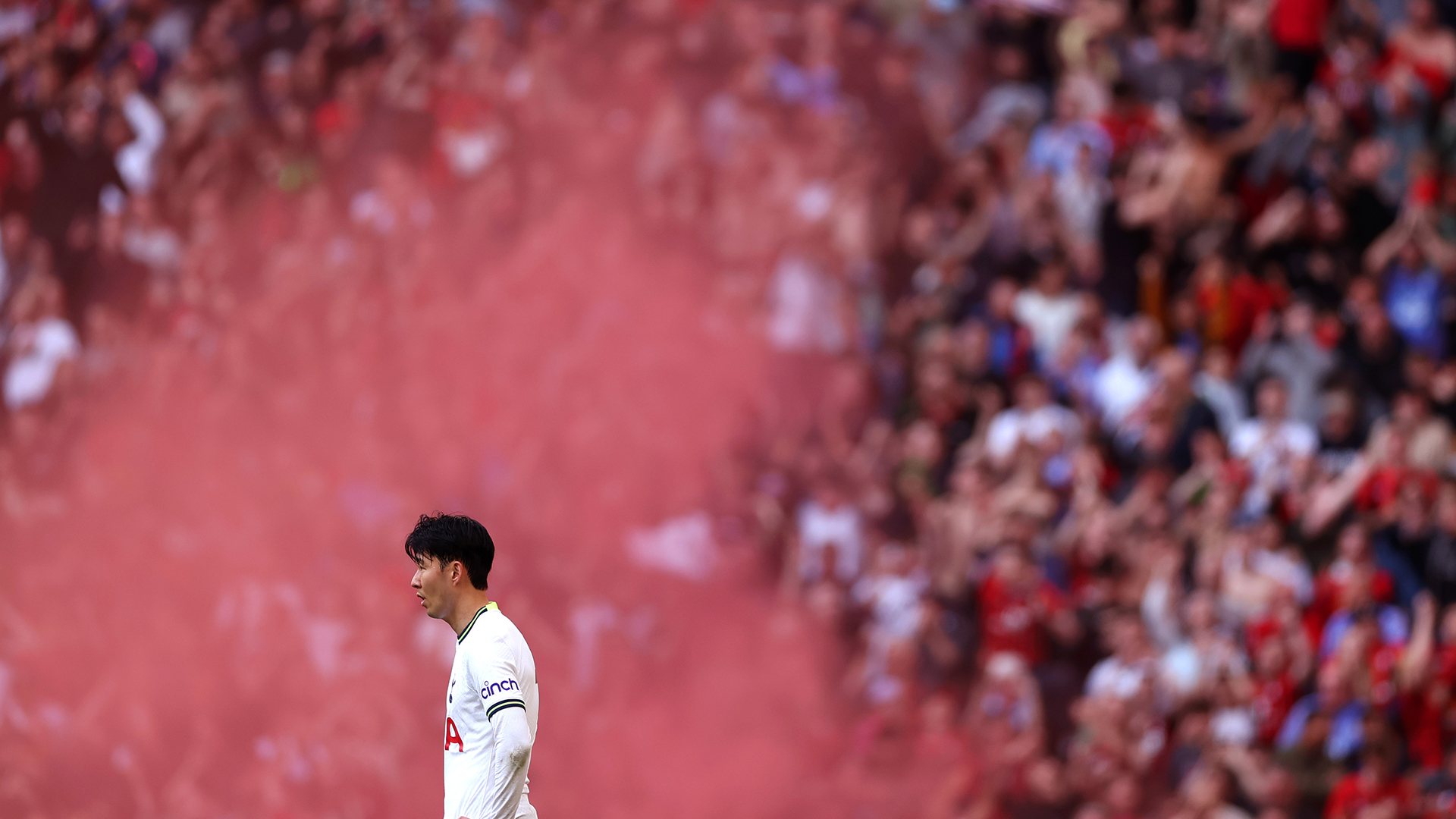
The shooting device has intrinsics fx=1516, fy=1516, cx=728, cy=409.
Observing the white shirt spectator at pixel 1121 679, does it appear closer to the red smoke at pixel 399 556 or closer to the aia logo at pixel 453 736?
the red smoke at pixel 399 556

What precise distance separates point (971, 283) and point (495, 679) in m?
7.92

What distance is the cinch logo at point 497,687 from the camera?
3.47 m

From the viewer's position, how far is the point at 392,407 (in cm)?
1154

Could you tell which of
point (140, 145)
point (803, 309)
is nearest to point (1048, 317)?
point (803, 309)

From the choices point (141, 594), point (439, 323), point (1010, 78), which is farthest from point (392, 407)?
point (1010, 78)

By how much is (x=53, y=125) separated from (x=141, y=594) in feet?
13.0

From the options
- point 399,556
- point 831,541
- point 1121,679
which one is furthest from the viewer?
point 399,556

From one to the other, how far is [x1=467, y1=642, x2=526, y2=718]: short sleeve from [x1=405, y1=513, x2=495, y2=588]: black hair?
18 cm

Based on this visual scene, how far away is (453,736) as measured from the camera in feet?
11.7

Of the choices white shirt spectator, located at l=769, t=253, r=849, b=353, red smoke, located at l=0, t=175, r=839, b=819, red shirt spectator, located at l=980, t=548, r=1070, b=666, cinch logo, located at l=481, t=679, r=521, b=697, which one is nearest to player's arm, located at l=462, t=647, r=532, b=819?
cinch logo, located at l=481, t=679, r=521, b=697

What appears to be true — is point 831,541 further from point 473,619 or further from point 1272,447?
point 473,619

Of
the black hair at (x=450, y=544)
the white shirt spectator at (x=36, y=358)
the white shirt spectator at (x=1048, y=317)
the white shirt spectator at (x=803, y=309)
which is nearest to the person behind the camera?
the black hair at (x=450, y=544)

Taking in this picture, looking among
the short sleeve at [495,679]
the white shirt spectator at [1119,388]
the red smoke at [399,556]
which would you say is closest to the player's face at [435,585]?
the short sleeve at [495,679]

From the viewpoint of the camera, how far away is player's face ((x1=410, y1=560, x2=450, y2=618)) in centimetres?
355
